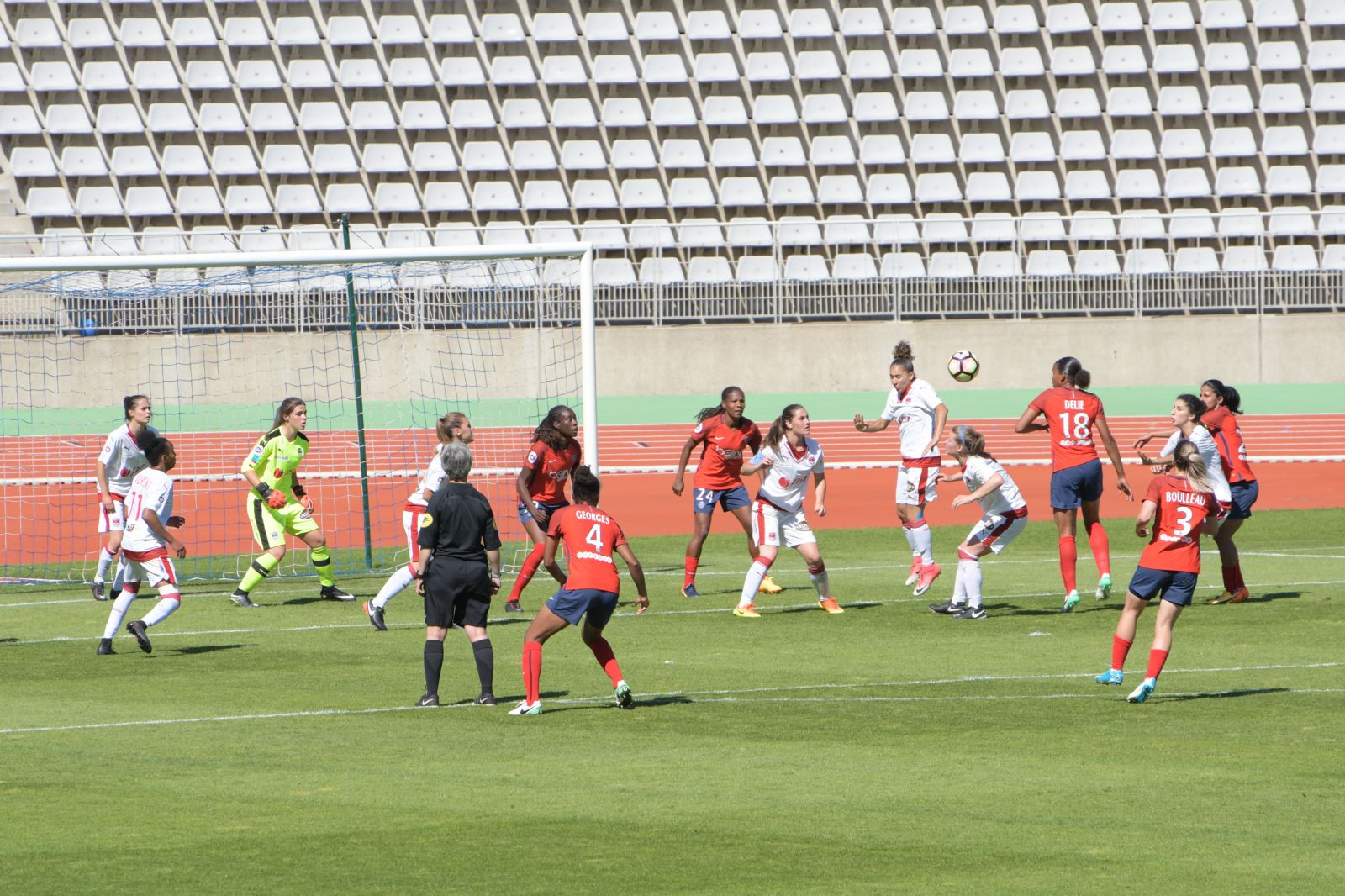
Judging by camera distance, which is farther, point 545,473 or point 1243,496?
point 1243,496

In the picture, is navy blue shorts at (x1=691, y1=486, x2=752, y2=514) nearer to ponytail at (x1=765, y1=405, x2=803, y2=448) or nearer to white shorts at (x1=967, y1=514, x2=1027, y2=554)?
ponytail at (x1=765, y1=405, x2=803, y2=448)

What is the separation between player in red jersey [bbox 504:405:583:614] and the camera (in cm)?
1465

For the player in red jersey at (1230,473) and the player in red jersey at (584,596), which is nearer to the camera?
the player in red jersey at (584,596)

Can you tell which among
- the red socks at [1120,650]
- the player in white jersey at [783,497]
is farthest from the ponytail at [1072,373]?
the red socks at [1120,650]

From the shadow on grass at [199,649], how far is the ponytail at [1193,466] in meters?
7.34

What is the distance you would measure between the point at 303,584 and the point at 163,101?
20881 millimetres

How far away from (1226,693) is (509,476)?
45.4ft

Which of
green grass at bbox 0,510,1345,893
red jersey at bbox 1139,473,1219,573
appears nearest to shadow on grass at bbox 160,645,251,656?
green grass at bbox 0,510,1345,893

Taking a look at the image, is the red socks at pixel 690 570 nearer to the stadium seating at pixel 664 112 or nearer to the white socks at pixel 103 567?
the white socks at pixel 103 567

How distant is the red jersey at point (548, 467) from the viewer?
14.8m

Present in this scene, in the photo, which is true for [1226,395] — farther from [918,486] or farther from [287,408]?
[287,408]

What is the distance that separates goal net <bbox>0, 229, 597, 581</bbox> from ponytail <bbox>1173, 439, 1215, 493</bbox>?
14.4 meters

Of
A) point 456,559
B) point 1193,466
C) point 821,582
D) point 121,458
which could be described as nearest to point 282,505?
point 121,458

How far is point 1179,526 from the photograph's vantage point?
33.8 ft
